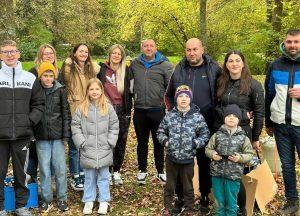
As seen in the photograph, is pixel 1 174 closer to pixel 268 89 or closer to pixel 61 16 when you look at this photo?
pixel 268 89

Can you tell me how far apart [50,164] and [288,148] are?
3291 millimetres

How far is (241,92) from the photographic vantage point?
16.7 ft

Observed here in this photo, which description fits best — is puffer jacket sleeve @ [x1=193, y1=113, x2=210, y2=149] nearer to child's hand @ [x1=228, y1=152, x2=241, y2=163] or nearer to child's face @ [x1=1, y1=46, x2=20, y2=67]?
child's hand @ [x1=228, y1=152, x2=241, y2=163]

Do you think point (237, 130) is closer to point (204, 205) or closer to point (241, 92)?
point (241, 92)

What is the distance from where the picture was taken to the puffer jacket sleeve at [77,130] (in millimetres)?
5568

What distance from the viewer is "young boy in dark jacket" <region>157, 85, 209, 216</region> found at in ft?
16.9

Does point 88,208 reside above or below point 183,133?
below

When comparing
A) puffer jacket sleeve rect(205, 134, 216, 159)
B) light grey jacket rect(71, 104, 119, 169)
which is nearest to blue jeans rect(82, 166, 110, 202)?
light grey jacket rect(71, 104, 119, 169)

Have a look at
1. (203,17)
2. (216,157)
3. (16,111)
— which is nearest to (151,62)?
(216,157)

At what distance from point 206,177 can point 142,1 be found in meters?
17.6

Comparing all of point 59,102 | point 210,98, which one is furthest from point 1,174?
point 210,98

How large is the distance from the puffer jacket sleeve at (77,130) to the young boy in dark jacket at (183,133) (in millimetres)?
1102

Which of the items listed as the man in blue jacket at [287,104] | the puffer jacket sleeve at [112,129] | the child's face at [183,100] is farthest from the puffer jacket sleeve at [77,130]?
the man in blue jacket at [287,104]

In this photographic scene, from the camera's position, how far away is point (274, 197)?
20.8 ft
